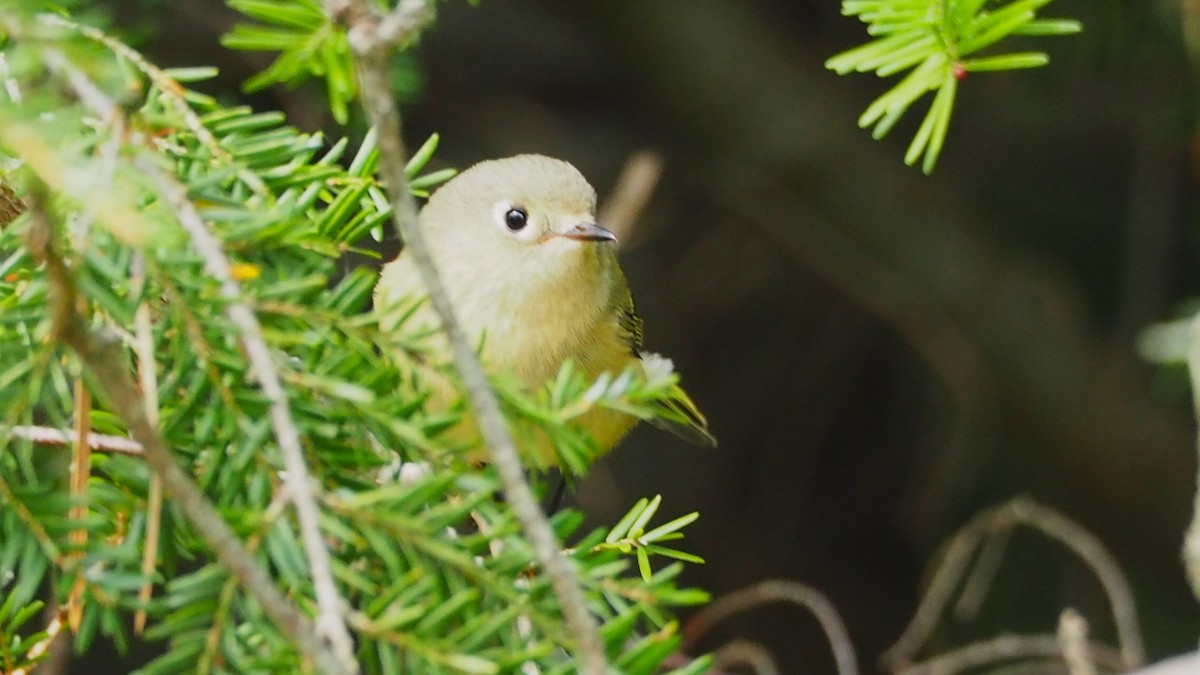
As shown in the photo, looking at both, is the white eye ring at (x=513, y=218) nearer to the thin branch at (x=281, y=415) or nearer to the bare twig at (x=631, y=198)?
the bare twig at (x=631, y=198)

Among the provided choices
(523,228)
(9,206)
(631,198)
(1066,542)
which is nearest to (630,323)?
(523,228)

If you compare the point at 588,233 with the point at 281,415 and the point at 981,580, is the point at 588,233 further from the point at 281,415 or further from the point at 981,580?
the point at 981,580

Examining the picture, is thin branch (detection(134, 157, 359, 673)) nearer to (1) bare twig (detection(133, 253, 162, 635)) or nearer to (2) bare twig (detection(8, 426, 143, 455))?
(1) bare twig (detection(133, 253, 162, 635))

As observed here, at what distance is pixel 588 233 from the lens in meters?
1.64

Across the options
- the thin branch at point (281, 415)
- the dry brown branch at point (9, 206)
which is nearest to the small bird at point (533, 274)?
the dry brown branch at point (9, 206)

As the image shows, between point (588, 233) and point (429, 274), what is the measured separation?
108 cm

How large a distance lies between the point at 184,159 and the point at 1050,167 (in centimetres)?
255

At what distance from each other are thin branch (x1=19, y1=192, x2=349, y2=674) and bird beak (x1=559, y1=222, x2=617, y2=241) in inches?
42.5

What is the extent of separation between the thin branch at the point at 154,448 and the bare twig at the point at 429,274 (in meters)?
0.10

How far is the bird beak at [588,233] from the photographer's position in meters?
1.62

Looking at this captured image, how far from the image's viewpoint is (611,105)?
321cm

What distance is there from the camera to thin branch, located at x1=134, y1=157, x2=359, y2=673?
1.95 feet

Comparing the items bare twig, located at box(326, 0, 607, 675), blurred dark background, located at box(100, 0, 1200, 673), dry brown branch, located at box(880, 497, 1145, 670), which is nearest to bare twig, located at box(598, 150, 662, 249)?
blurred dark background, located at box(100, 0, 1200, 673)

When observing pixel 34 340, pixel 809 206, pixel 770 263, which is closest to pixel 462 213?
pixel 34 340
